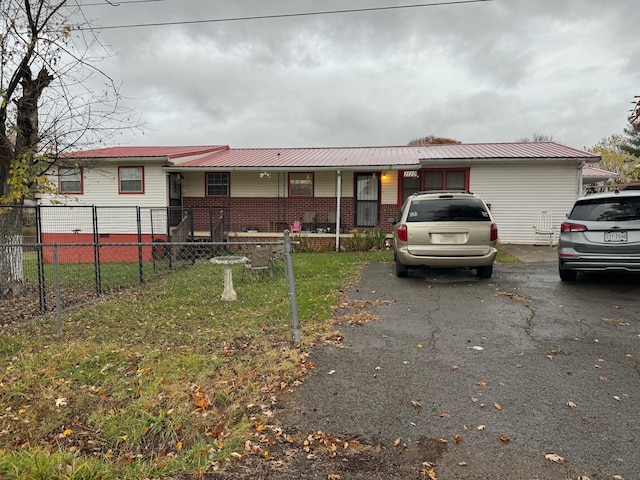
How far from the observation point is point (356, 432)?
2951mm

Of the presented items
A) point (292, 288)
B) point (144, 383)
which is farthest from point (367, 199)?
point (144, 383)

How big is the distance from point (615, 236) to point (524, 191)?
865 centimetres

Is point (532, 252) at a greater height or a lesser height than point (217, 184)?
lesser

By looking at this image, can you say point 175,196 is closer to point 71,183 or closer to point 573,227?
point 71,183

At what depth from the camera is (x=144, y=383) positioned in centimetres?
377

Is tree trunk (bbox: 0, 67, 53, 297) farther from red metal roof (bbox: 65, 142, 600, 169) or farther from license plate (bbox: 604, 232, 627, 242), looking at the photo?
license plate (bbox: 604, 232, 627, 242)

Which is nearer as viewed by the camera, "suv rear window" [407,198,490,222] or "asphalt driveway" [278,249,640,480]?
"asphalt driveway" [278,249,640,480]

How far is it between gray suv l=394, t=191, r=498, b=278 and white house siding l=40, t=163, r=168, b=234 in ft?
35.5

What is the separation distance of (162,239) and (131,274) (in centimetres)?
477

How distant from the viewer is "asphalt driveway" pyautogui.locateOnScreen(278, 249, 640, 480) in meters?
2.60

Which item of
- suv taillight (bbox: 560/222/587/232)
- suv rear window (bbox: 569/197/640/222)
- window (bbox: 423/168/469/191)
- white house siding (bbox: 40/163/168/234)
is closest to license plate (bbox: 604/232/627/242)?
suv rear window (bbox: 569/197/640/222)

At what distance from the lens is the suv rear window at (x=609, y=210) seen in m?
6.47

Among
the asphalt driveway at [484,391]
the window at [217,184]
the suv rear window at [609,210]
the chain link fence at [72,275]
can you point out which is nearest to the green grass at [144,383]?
the asphalt driveway at [484,391]

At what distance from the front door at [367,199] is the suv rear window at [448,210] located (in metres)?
8.11
